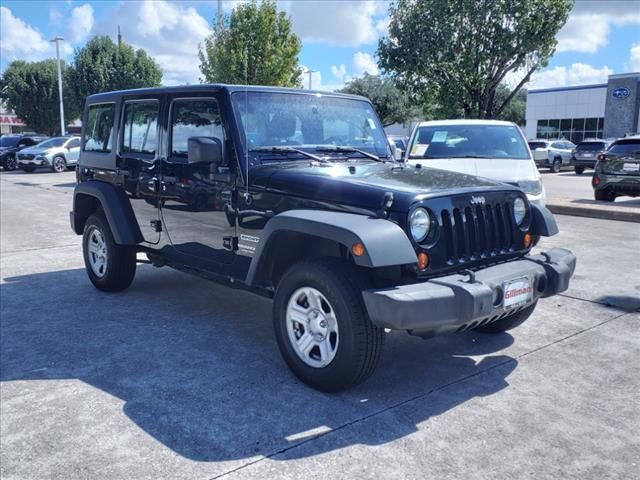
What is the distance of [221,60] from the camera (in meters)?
22.0

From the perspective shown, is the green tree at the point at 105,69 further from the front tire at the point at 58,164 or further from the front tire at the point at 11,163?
the front tire at the point at 58,164

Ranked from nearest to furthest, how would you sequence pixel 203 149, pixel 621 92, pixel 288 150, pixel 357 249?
pixel 357 249 < pixel 203 149 < pixel 288 150 < pixel 621 92

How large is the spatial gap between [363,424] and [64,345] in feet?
8.63

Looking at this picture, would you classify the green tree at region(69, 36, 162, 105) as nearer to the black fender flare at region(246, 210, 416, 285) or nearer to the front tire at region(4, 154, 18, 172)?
the front tire at region(4, 154, 18, 172)

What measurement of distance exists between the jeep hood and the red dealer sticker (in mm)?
668

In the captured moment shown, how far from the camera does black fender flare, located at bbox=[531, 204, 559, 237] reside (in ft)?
14.4

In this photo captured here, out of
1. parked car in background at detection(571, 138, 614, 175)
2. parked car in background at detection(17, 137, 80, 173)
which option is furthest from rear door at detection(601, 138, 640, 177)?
parked car in background at detection(17, 137, 80, 173)

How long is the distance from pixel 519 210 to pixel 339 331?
1.75 metres

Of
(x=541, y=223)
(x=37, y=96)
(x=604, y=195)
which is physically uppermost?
(x=37, y=96)

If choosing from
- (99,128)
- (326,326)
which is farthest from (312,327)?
(99,128)

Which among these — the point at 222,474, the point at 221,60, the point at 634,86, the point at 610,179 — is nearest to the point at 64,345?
the point at 222,474

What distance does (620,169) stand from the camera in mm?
13375

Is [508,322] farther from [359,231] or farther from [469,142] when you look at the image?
[469,142]

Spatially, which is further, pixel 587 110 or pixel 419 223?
pixel 587 110
